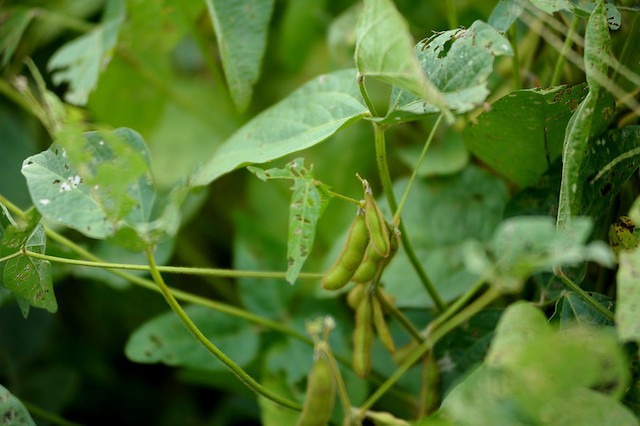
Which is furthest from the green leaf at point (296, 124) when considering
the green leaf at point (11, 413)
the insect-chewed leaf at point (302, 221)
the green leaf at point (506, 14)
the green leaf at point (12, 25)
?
the green leaf at point (12, 25)

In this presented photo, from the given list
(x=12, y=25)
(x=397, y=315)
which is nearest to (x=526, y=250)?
(x=397, y=315)

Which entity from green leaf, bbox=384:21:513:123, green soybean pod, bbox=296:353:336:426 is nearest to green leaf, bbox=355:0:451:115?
green leaf, bbox=384:21:513:123

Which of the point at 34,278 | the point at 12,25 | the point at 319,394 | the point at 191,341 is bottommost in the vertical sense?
the point at 191,341

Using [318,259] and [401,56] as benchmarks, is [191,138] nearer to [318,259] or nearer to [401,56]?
[318,259]

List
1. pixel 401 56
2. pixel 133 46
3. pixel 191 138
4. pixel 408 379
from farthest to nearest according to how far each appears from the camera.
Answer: pixel 191 138
pixel 133 46
pixel 408 379
pixel 401 56

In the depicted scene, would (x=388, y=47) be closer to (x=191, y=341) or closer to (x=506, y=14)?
(x=506, y=14)

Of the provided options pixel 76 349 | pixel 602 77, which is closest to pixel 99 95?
pixel 76 349
